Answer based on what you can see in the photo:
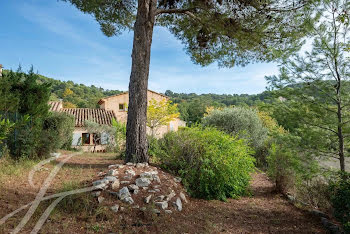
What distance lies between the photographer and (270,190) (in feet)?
21.4

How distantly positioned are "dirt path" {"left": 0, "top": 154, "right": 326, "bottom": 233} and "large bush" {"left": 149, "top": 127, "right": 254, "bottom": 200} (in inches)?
12.0

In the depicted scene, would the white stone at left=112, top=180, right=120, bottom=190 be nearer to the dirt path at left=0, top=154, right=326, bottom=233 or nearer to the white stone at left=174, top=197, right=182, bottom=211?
the dirt path at left=0, top=154, right=326, bottom=233

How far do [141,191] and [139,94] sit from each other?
9.29 ft

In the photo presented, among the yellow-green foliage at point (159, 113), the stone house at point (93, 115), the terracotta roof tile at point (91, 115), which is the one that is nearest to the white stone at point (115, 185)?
the stone house at point (93, 115)

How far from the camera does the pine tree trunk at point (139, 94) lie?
239 inches

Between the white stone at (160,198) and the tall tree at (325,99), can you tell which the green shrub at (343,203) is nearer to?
the tall tree at (325,99)

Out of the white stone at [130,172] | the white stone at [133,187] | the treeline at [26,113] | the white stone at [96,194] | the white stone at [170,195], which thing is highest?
the treeline at [26,113]

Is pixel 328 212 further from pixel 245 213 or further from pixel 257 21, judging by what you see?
pixel 257 21

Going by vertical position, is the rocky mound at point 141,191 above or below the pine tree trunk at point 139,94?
below

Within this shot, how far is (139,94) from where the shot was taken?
240 inches

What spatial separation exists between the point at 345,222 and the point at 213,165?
256 centimetres

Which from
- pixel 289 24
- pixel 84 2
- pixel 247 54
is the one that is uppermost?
pixel 84 2

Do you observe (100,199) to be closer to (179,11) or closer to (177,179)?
(177,179)

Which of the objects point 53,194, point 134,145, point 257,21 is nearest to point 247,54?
point 257,21
